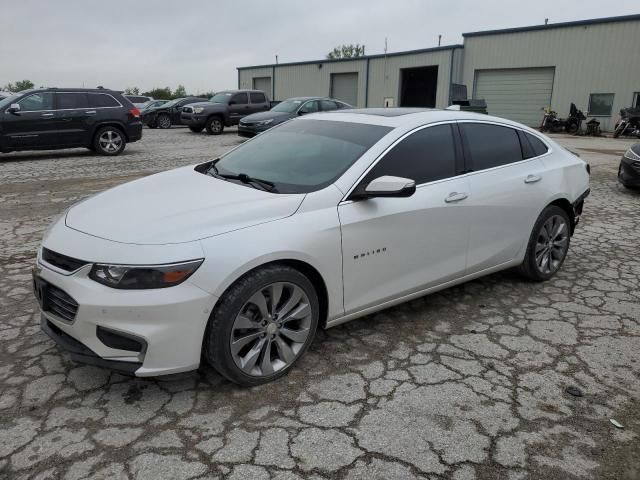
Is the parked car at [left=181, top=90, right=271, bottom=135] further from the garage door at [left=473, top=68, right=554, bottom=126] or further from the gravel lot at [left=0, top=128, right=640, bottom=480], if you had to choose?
the gravel lot at [left=0, top=128, right=640, bottom=480]

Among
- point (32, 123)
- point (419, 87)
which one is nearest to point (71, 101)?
point (32, 123)

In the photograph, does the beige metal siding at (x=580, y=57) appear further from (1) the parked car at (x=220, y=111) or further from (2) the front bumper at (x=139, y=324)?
(2) the front bumper at (x=139, y=324)

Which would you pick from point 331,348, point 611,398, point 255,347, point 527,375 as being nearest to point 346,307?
point 331,348

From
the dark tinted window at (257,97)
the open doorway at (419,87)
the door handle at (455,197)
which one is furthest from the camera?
the open doorway at (419,87)

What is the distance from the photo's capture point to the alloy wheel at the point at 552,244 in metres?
4.54

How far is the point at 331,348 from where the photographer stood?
136 inches

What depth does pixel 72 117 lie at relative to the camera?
484 inches

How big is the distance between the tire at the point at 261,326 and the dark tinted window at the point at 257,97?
1896 cm

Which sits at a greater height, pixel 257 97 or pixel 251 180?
pixel 257 97

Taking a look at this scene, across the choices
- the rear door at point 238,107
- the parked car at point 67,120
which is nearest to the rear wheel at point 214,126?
the rear door at point 238,107

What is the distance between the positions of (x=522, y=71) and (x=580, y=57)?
290 centimetres

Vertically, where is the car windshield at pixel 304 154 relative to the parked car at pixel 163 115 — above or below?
below

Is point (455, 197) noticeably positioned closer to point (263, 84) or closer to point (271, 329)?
point (271, 329)

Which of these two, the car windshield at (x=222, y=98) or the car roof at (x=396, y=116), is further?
the car windshield at (x=222, y=98)
